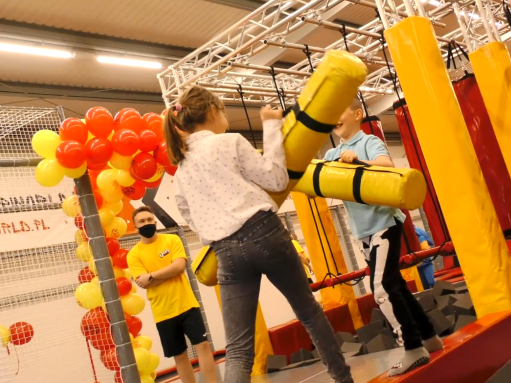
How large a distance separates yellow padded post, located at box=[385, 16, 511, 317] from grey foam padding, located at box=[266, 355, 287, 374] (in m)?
1.43

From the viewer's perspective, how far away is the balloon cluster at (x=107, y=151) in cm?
353

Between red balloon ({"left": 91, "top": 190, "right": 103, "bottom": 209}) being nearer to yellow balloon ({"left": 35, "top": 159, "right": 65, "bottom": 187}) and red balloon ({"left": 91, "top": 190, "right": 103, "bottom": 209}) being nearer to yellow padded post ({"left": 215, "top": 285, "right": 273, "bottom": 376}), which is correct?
yellow balloon ({"left": 35, "top": 159, "right": 65, "bottom": 187})

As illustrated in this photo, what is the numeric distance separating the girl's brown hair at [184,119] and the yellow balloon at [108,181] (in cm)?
193

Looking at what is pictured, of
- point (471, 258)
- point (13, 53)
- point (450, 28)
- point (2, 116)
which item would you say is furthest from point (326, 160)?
point (450, 28)

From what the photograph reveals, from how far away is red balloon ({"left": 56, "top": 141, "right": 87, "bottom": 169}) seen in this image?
11.3 feet

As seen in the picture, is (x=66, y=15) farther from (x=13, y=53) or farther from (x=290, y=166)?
(x=290, y=166)

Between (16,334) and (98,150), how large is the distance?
2.23m

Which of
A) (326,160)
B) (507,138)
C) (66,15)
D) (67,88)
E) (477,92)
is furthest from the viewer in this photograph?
(67,88)

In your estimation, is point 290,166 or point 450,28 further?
point 450,28

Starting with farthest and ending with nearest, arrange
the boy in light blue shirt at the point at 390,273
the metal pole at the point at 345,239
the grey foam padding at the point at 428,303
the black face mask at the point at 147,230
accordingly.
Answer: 1. the metal pole at the point at 345,239
2. the grey foam padding at the point at 428,303
3. the black face mask at the point at 147,230
4. the boy in light blue shirt at the point at 390,273

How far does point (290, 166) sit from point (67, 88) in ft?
19.6

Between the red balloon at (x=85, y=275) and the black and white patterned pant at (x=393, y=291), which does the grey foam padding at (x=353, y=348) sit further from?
the red balloon at (x=85, y=275)

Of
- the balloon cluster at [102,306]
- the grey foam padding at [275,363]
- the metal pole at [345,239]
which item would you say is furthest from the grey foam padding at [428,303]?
the metal pole at [345,239]

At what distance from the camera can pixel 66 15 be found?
6141 millimetres
